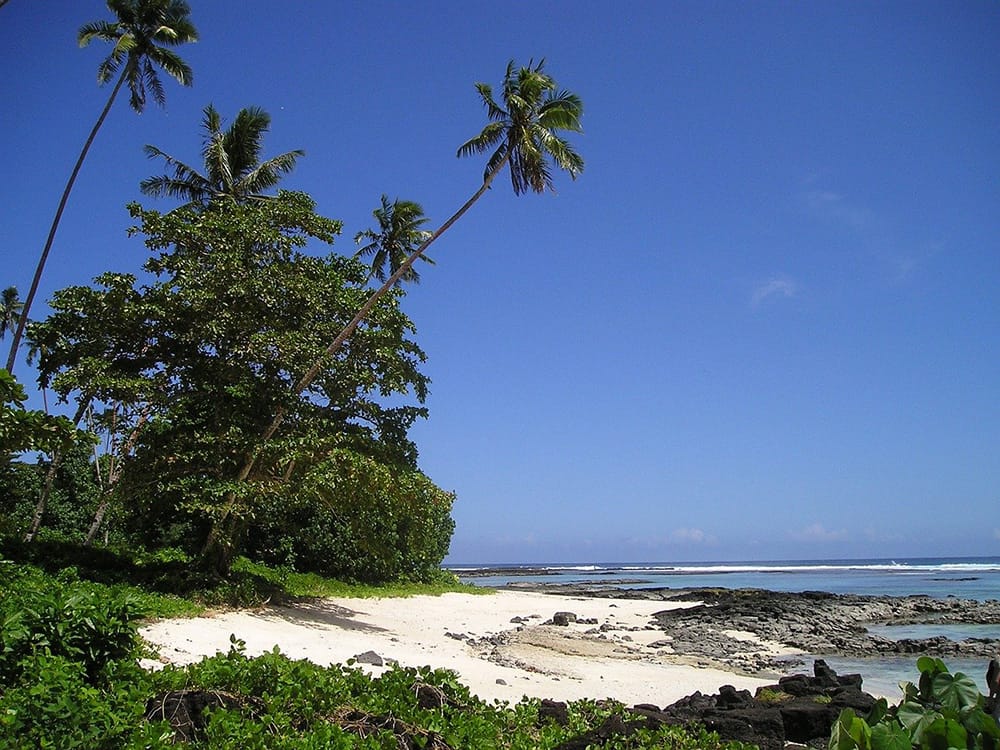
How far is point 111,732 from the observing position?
430 centimetres

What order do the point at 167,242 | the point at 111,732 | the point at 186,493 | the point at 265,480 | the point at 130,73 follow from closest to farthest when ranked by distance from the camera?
the point at 111,732, the point at 186,493, the point at 265,480, the point at 167,242, the point at 130,73

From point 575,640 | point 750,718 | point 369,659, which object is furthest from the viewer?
point 575,640

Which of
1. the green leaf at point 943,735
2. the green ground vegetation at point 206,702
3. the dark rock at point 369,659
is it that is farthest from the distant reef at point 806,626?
the green leaf at point 943,735

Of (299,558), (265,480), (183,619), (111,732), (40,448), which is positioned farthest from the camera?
(299,558)

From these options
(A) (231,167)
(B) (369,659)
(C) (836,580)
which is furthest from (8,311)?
(C) (836,580)

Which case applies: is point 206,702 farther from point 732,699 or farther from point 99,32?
point 99,32

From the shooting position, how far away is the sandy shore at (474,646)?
1074 centimetres

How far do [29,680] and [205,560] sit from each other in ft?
41.2

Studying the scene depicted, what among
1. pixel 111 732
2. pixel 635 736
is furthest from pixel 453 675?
pixel 111 732

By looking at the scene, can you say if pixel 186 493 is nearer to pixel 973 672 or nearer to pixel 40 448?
pixel 40 448

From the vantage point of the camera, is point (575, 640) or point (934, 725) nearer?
point (934, 725)

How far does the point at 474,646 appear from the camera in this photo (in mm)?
15734

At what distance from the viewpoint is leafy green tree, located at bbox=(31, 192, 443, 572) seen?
14.8 meters

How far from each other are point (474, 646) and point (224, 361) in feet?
27.5
